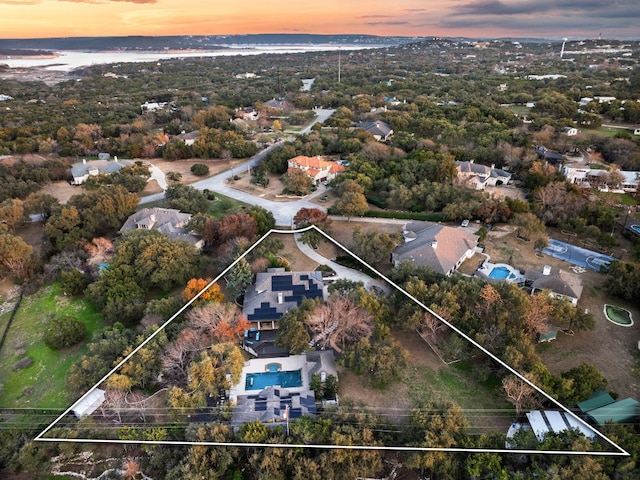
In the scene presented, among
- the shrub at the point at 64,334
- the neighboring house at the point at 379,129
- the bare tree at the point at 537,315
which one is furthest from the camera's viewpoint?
the neighboring house at the point at 379,129

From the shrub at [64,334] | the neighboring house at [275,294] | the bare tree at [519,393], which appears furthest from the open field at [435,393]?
the shrub at [64,334]

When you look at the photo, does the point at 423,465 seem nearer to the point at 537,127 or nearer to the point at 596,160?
the point at 596,160

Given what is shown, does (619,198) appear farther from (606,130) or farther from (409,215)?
(606,130)

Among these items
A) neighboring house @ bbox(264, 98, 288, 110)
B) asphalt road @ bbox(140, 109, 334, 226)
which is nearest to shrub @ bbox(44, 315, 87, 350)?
asphalt road @ bbox(140, 109, 334, 226)

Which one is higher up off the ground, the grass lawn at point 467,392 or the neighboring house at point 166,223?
the neighboring house at point 166,223

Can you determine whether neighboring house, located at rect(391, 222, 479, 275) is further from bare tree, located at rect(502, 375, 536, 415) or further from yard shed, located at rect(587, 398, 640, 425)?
yard shed, located at rect(587, 398, 640, 425)

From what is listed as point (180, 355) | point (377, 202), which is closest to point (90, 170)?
point (377, 202)

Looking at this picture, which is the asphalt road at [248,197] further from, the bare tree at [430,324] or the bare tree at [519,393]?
the bare tree at [519,393]
